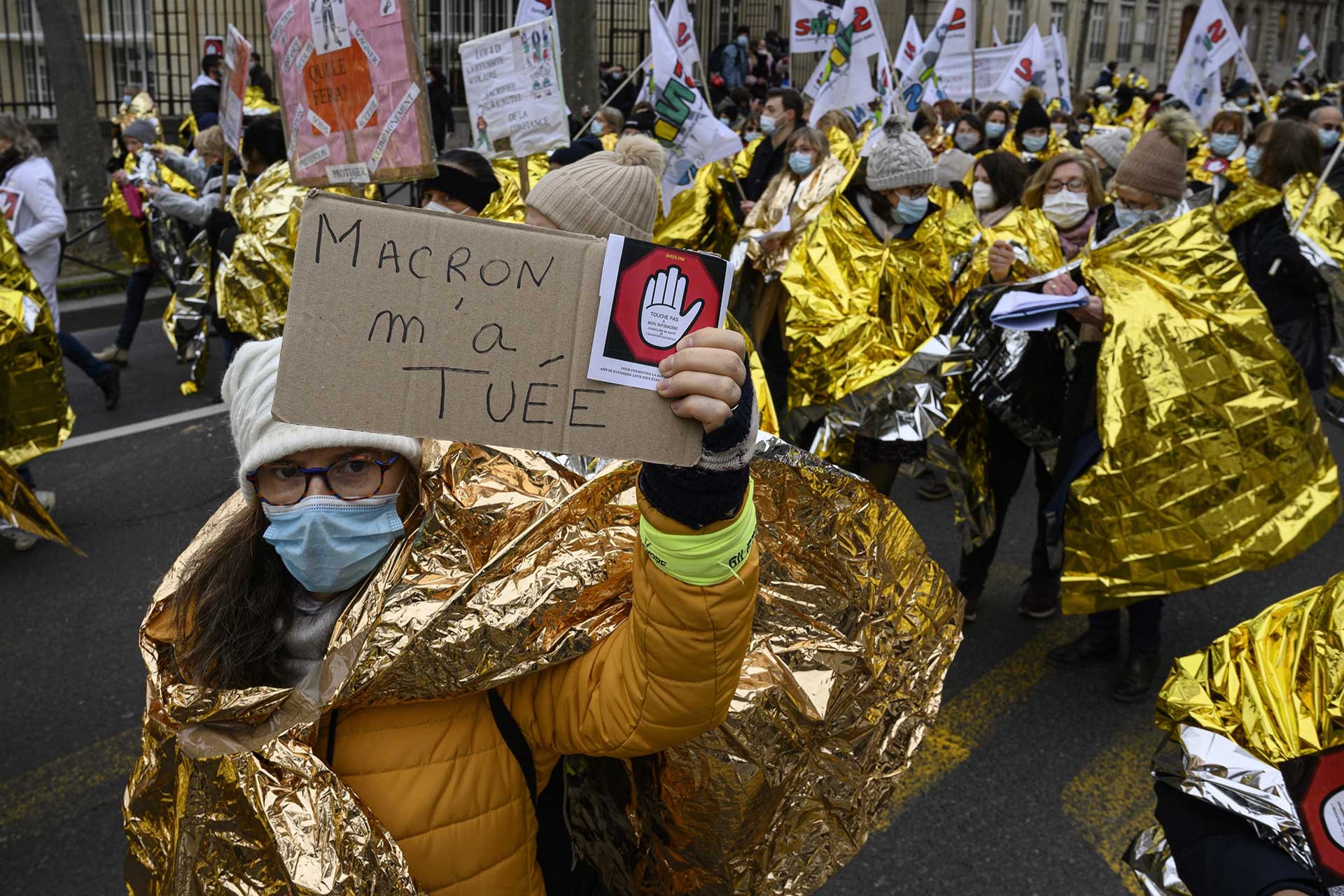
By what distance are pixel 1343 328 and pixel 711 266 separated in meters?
4.50

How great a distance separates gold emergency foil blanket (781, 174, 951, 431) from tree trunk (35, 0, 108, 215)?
9177 millimetres

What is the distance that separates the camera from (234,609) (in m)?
1.66

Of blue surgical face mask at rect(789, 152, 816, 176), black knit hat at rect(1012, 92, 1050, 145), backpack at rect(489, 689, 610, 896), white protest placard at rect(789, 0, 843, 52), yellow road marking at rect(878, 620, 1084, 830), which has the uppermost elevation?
white protest placard at rect(789, 0, 843, 52)

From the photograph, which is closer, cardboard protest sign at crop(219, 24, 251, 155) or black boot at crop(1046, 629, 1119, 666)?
black boot at crop(1046, 629, 1119, 666)

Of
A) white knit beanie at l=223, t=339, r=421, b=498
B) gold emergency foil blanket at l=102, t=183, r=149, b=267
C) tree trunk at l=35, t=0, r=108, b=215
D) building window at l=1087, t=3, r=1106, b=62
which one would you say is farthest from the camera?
building window at l=1087, t=3, r=1106, b=62

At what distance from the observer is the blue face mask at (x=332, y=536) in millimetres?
1604

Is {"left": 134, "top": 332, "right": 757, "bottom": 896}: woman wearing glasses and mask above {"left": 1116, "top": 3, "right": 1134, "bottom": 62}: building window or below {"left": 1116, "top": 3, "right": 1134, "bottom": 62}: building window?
below

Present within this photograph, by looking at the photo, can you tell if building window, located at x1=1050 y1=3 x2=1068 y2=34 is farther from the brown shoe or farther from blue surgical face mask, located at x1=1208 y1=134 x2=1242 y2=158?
the brown shoe

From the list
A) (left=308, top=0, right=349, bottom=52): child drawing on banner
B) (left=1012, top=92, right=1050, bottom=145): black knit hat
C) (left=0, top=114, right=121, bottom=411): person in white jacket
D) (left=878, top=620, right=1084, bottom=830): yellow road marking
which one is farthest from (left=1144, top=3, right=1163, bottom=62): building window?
(left=308, top=0, right=349, bottom=52): child drawing on banner

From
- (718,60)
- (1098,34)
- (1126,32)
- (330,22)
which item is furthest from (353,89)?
(1126,32)

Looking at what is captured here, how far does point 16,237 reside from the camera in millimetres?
5730

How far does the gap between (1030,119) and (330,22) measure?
936cm

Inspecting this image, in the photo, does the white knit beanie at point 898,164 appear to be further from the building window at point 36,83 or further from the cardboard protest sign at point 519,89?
the building window at point 36,83

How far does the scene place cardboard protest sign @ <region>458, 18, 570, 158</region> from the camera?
5285mm
